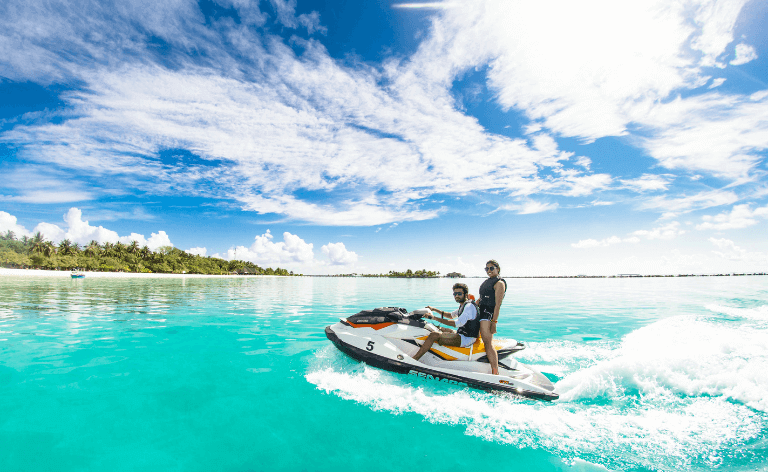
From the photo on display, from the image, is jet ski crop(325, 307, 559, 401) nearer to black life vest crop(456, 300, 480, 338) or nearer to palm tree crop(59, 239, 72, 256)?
black life vest crop(456, 300, 480, 338)

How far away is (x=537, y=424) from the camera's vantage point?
4863 mm

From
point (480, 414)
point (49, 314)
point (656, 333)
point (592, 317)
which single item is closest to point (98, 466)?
point (480, 414)

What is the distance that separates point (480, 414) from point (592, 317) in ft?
47.0

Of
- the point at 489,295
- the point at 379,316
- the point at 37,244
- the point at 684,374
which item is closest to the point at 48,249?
the point at 37,244

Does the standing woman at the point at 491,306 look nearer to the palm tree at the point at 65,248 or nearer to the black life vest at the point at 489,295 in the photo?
the black life vest at the point at 489,295

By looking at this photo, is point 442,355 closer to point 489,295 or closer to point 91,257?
point 489,295

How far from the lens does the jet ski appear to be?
5922mm

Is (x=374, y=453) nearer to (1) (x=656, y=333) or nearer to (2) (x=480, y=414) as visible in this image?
(2) (x=480, y=414)

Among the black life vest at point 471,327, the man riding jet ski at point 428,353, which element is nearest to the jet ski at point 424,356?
the man riding jet ski at point 428,353

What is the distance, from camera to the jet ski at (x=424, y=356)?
5922 mm

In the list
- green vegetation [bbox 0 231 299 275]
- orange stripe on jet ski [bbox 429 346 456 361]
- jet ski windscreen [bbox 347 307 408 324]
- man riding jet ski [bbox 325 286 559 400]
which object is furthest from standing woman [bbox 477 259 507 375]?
green vegetation [bbox 0 231 299 275]

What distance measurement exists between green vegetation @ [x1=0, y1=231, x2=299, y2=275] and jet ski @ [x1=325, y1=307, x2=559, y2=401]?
100.0m

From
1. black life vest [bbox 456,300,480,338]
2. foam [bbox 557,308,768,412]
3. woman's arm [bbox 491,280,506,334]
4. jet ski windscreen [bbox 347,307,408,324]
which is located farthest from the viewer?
jet ski windscreen [bbox 347,307,408,324]

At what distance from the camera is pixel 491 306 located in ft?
20.7
